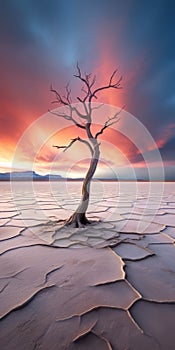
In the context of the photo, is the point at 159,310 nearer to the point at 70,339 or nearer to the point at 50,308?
the point at 70,339

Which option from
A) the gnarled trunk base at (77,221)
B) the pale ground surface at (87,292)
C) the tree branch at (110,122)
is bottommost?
the pale ground surface at (87,292)

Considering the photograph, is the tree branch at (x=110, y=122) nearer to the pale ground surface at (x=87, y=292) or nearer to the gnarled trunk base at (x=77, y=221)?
the gnarled trunk base at (x=77, y=221)

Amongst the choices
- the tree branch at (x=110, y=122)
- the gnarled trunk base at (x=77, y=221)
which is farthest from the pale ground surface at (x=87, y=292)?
the tree branch at (x=110, y=122)

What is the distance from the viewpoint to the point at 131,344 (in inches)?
32.3

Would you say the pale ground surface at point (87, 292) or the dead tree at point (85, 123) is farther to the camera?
the dead tree at point (85, 123)

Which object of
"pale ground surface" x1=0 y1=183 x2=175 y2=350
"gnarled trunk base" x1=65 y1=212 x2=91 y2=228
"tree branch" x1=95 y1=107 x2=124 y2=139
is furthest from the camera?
"tree branch" x1=95 y1=107 x2=124 y2=139

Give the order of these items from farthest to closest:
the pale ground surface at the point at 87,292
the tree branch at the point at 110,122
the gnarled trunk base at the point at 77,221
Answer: the tree branch at the point at 110,122, the gnarled trunk base at the point at 77,221, the pale ground surface at the point at 87,292

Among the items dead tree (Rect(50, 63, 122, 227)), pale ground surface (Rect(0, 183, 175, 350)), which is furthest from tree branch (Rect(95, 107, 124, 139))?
pale ground surface (Rect(0, 183, 175, 350))

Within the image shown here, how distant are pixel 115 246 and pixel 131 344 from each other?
122 cm

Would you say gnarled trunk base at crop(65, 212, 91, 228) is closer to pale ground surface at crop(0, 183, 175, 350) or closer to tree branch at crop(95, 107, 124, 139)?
pale ground surface at crop(0, 183, 175, 350)

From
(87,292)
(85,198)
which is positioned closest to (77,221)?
(85,198)

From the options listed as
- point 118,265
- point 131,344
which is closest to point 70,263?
point 118,265

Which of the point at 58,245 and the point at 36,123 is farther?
the point at 36,123

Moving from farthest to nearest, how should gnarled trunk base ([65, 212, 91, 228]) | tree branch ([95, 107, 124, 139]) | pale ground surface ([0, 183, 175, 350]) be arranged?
tree branch ([95, 107, 124, 139]), gnarled trunk base ([65, 212, 91, 228]), pale ground surface ([0, 183, 175, 350])
